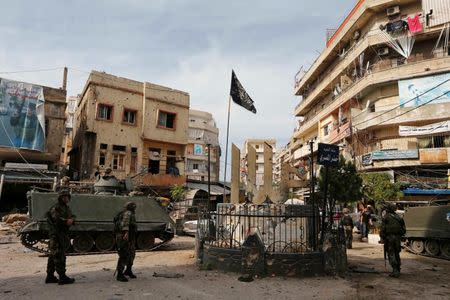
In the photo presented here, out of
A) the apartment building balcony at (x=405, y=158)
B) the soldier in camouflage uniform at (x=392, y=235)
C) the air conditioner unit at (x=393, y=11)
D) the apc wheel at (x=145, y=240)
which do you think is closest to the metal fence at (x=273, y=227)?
the soldier in camouflage uniform at (x=392, y=235)

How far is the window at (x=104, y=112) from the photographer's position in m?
26.9

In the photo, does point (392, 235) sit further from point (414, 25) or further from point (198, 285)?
point (414, 25)

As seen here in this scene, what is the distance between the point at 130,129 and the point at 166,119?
3267mm

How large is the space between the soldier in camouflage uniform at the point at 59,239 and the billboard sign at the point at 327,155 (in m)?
5.48

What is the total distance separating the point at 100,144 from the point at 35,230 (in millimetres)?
15612

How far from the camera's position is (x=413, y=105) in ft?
84.7

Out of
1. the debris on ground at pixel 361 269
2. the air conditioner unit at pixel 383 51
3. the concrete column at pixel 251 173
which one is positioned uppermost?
the air conditioner unit at pixel 383 51

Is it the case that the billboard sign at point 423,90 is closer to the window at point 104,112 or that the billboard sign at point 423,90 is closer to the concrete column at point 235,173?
the concrete column at point 235,173

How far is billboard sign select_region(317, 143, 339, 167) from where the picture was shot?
356 inches

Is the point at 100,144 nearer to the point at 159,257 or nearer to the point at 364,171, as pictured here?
the point at 159,257

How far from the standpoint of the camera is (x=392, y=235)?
909cm

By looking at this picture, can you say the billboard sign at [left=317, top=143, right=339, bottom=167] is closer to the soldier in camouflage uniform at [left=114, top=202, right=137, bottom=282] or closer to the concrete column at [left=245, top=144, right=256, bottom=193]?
the concrete column at [left=245, top=144, right=256, bottom=193]

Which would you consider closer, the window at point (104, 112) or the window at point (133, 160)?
the window at point (104, 112)

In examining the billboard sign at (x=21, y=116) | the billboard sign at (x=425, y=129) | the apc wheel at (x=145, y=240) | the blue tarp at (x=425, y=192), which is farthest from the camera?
the billboard sign at (x=425, y=129)
